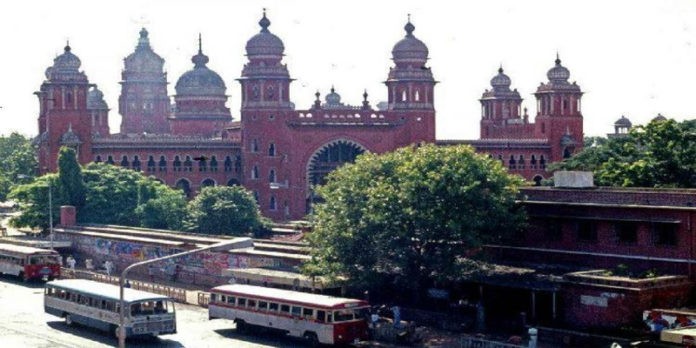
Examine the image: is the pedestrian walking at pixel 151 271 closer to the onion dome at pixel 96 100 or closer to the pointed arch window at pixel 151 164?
the pointed arch window at pixel 151 164

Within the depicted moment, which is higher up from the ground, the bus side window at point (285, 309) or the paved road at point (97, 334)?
the bus side window at point (285, 309)

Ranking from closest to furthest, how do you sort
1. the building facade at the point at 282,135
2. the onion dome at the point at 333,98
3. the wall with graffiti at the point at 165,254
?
the wall with graffiti at the point at 165,254 → the building facade at the point at 282,135 → the onion dome at the point at 333,98

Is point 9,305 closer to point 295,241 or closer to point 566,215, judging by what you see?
point 295,241

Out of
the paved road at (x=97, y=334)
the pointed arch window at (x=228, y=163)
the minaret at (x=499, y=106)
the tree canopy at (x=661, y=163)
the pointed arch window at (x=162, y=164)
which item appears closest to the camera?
the paved road at (x=97, y=334)

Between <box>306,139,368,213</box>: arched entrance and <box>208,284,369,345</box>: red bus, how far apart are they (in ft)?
167

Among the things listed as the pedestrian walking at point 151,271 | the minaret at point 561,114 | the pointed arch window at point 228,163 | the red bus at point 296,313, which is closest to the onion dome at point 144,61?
the pointed arch window at point 228,163

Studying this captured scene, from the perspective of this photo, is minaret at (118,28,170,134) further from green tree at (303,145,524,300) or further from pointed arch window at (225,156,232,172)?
green tree at (303,145,524,300)

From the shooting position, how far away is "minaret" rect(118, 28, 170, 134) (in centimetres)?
12300

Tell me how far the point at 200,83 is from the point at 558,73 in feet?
107

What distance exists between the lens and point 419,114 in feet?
319

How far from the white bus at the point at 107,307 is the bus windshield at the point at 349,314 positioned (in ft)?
19.3

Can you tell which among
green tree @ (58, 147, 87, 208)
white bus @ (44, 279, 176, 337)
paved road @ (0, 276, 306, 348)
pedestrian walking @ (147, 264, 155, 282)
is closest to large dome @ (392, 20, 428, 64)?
green tree @ (58, 147, 87, 208)

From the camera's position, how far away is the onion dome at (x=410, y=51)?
3819 inches

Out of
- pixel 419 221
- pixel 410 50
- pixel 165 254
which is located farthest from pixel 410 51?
pixel 419 221
